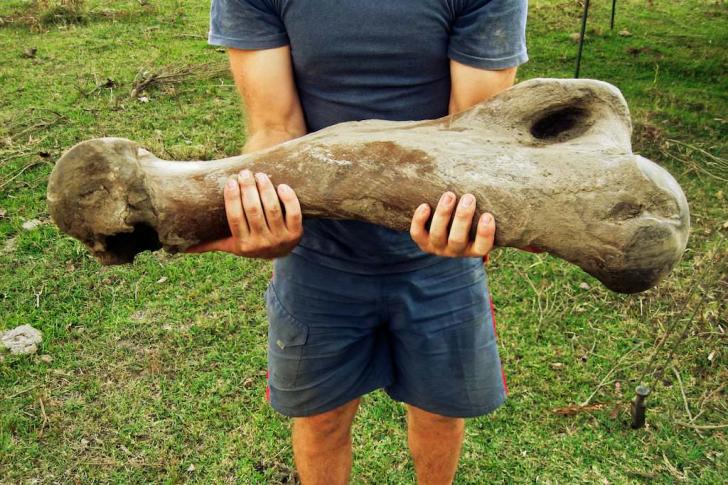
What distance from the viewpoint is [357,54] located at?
177 cm

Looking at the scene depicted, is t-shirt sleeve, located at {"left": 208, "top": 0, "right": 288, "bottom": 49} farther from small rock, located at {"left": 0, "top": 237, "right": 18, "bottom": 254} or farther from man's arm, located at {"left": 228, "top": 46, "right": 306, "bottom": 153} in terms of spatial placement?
small rock, located at {"left": 0, "top": 237, "right": 18, "bottom": 254}

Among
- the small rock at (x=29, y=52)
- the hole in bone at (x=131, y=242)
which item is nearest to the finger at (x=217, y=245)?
the hole in bone at (x=131, y=242)

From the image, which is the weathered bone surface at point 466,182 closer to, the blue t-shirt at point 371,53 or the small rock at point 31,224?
the blue t-shirt at point 371,53

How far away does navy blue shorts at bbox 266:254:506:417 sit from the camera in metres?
1.96

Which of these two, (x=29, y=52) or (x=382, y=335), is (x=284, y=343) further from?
(x=29, y=52)

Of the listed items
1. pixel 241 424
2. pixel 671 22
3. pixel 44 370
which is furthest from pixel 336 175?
pixel 671 22

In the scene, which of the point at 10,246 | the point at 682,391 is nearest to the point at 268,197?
the point at 682,391

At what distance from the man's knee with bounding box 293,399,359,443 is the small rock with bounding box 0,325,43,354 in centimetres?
184

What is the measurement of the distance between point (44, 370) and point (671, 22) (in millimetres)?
7823

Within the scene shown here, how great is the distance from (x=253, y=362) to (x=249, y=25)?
1.97m

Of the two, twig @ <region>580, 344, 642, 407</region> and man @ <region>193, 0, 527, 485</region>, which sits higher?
man @ <region>193, 0, 527, 485</region>

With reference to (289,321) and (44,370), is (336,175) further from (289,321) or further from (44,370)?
(44,370)

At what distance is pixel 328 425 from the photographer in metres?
2.24

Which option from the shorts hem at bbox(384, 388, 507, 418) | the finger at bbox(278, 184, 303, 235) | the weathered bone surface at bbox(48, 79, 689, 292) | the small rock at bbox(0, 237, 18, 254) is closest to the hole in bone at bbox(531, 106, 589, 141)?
the weathered bone surface at bbox(48, 79, 689, 292)
